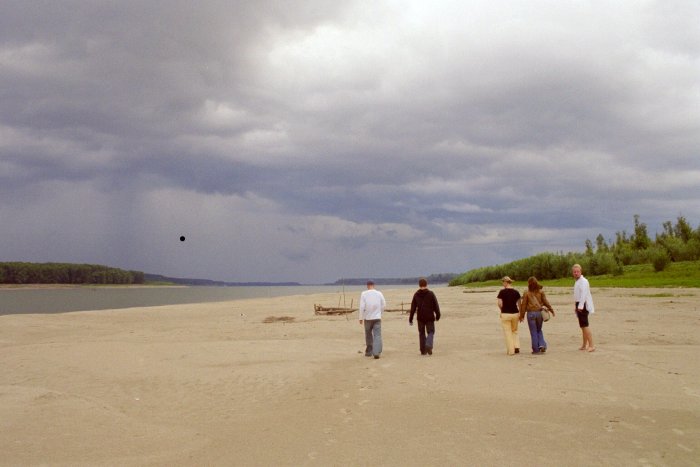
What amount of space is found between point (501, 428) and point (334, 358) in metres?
8.25

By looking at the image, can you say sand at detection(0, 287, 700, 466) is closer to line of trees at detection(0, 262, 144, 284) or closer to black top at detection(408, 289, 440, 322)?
black top at detection(408, 289, 440, 322)

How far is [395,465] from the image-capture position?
22.2 ft

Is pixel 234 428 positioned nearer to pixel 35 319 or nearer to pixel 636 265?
pixel 35 319

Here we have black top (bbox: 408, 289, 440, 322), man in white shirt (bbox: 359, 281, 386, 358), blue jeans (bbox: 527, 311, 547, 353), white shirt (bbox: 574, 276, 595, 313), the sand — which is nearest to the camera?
the sand

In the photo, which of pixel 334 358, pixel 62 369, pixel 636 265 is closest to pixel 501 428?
pixel 334 358

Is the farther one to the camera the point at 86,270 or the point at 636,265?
the point at 86,270

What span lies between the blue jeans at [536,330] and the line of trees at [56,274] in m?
183

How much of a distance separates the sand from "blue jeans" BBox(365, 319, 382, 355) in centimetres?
51

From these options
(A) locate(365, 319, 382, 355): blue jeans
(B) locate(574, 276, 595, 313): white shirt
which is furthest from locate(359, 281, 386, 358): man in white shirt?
(B) locate(574, 276, 595, 313): white shirt

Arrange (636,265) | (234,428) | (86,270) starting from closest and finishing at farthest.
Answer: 1. (234,428)
2. (636,265)
3. (86,270)

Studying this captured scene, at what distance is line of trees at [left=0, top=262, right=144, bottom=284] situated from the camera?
166250 mm

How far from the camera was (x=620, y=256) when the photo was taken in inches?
2896

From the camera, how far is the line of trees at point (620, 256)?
2461 inches

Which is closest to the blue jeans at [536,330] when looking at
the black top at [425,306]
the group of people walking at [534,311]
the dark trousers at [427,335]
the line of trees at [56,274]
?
the group of people walking at [534,311]
